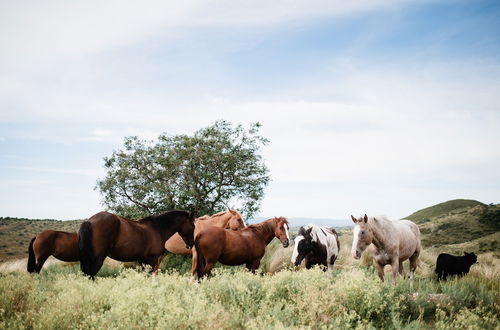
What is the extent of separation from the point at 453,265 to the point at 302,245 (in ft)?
17.5

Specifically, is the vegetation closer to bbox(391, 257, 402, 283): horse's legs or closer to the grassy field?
the grassy field

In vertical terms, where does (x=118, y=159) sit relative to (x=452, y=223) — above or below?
above

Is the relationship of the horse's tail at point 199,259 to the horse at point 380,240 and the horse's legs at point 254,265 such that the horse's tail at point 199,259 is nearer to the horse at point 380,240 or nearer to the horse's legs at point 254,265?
the horse's legs at point 254,265

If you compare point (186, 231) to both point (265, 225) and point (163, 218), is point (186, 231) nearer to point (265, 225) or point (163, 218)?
point (163, 218)

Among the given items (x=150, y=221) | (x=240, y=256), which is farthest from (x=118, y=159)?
(x=240, y=256)

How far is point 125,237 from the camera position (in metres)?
9.00

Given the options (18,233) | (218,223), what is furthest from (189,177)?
(18,233)

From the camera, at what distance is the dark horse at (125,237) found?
8.45m

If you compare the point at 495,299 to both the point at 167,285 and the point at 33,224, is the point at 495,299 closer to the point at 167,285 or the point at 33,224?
the point at 167,285

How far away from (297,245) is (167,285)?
3.87 meters

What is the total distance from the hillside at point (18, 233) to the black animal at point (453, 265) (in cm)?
→ 3897

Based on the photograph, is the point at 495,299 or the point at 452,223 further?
the point at 452,223

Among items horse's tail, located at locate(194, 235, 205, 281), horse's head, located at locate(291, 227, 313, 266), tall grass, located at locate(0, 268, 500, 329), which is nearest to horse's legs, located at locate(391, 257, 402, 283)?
tall grass, located at locate(0, 268, 500, 329)

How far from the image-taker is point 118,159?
23891mm
